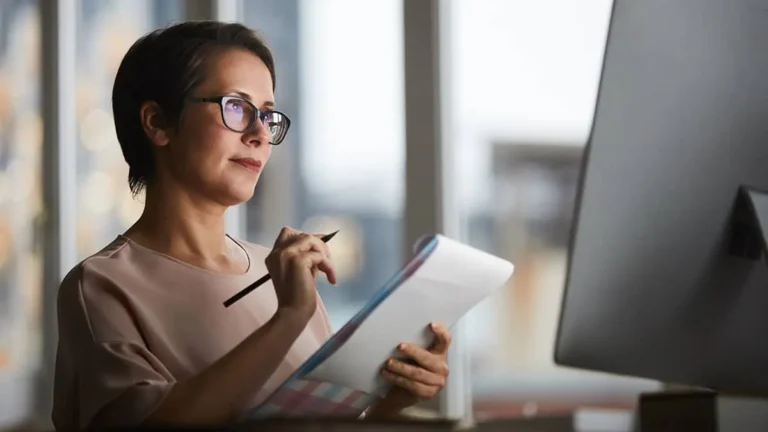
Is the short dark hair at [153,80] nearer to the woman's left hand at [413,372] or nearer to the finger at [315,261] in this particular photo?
the finger at [315,261]

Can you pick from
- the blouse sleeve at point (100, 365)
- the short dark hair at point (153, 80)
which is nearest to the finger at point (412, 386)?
the blouse sleeve at point (100, 365)

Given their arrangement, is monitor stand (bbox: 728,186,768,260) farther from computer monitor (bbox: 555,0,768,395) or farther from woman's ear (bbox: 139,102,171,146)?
woman's ear (bbox: 139,102,171,146)

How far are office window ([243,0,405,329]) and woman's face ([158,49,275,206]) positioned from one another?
0.08ft

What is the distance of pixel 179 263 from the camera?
A: 36.0 inches

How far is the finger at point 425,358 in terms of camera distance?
91 cm

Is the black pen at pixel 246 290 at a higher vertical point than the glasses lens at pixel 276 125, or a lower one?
lower

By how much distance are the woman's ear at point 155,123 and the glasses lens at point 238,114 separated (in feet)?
0.21

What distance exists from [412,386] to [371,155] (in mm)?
308

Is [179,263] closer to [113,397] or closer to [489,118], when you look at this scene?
[113,397]

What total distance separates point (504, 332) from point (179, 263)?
19.3 inches

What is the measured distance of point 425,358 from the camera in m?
0.94


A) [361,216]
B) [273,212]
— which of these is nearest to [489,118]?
[361,216]

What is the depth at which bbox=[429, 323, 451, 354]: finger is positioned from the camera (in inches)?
36.4

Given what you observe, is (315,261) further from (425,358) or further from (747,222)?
(747,222)
